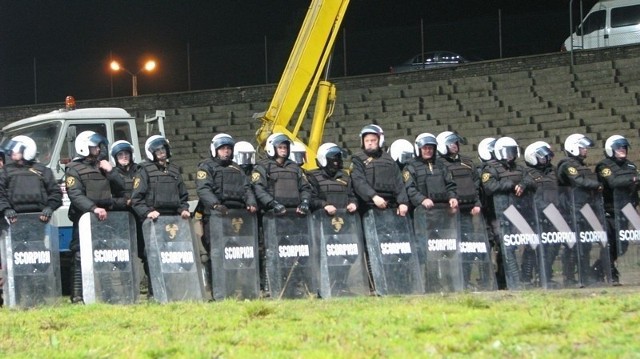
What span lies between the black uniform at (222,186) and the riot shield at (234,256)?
0.52m

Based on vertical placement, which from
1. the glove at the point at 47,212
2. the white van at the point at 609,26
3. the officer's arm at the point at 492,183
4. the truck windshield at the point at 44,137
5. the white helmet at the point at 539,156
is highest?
the white van at the point at 609,26

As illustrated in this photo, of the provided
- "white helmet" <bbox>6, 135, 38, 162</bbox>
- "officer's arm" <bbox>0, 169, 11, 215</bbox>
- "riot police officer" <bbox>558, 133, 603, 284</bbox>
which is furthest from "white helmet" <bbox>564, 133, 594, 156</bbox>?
"officer's arm" <bbox>0, 169, 11, 215</bbox>

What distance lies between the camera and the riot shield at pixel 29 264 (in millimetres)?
12281

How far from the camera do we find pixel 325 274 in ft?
42.7

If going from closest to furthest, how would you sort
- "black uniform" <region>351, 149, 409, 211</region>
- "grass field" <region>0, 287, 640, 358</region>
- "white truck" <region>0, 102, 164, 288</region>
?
"grass field" <region>0, 287, 640, 358</region>, "black uniform" <region>351, 149, 409, 211</region>, "white truck" <region>0, 102, 164, 288</region>

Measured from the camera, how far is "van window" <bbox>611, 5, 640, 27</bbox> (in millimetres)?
30344

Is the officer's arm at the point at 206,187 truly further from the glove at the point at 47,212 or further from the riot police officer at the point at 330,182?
the glove at the point at 47,212

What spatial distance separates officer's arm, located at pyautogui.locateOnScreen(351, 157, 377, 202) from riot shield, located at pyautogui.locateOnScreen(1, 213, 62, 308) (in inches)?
138

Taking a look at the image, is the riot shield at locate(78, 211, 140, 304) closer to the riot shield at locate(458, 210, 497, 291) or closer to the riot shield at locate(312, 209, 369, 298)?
the riot shield at locate(312, 209, 369, 298)

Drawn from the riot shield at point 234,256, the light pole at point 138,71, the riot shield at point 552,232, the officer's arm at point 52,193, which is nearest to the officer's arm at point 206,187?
the riot shield at point 234,256

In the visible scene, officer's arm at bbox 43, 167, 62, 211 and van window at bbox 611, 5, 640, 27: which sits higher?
van window at bbox 611, 5, 640, 27

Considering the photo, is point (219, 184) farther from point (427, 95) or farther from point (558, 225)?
point (427, 95)

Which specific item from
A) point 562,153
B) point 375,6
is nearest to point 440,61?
point 375,6

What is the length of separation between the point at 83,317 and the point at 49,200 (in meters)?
2.66
